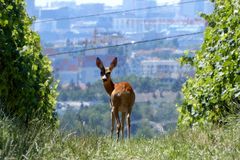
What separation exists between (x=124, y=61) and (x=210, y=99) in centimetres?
3085

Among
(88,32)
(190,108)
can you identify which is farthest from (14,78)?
(88,32)

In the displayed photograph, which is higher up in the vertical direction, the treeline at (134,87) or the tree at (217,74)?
the tree at (217,74)

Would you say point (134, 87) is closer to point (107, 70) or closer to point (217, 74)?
point (107, 70)

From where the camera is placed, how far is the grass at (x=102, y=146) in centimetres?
705

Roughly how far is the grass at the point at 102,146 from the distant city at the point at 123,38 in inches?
805

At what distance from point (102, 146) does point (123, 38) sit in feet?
109

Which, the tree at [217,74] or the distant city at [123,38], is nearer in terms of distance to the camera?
the tree at [217,74]

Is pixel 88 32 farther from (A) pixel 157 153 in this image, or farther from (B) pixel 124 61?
(A) pixel 157 153

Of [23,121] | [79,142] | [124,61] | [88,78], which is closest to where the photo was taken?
[79,142]

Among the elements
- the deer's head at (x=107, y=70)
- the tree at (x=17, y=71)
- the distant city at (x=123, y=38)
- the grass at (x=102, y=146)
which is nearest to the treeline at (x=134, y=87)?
the distant city at (x=123, y=38)

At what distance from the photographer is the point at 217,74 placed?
10445 mm

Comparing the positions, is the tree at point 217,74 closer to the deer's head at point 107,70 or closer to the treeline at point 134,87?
the deer's head at point 107,70

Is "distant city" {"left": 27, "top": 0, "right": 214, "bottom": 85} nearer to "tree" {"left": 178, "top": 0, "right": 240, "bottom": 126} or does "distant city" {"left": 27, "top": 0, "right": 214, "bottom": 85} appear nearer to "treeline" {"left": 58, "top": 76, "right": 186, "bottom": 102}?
"treeline" {"left": 58, "top": 76, "right": 186, "bottom": 102}

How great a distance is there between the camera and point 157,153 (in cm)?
812
